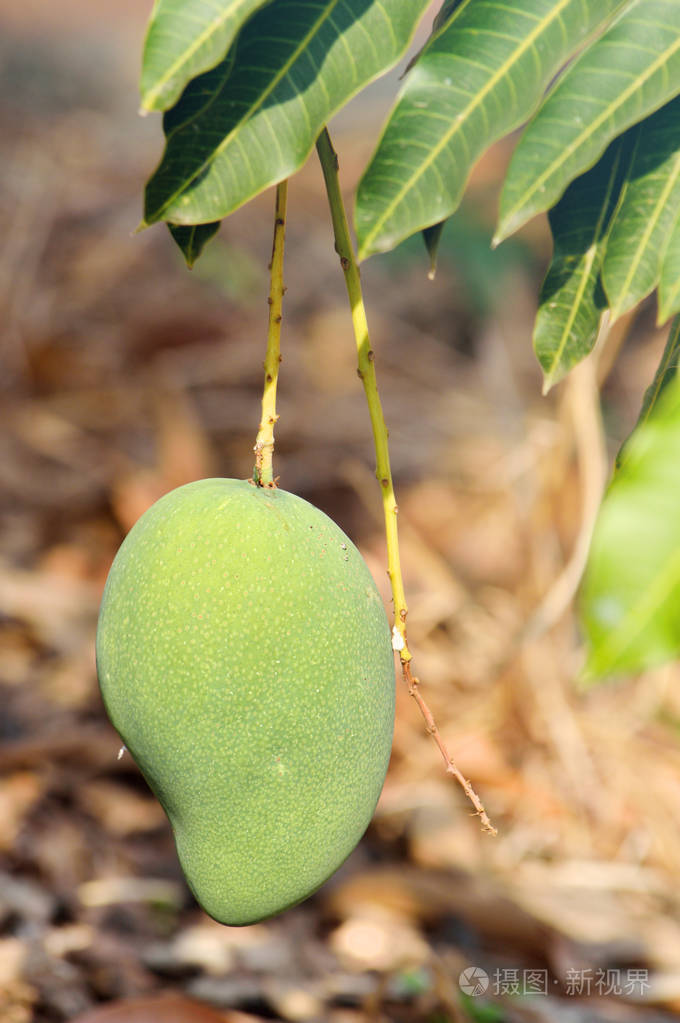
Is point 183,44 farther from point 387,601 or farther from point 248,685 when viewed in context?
point 387,601

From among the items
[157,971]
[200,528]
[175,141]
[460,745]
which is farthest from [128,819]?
[175,141]

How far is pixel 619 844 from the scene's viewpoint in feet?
5.90

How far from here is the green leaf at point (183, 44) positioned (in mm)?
484

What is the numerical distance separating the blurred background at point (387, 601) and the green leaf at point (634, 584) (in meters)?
1.10

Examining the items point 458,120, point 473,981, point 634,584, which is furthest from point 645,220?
point 473,981

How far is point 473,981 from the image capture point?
1391 mm

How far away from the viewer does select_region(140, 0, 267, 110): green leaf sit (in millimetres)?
484

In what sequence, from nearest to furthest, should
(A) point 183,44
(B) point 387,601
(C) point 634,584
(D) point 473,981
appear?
(C) point 634,584 < (A) point 183,44 < (D) point 473,981 < (B) point 387,601

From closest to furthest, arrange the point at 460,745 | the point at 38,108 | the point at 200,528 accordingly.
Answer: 1. the point at 200,528
2. the point at 460,745
3. the point at 38,108

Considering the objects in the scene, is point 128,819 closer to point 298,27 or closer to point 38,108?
point 298,27

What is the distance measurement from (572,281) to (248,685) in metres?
0.37

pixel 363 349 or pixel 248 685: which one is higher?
pixel 363 349

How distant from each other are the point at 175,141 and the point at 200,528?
0.25 metres

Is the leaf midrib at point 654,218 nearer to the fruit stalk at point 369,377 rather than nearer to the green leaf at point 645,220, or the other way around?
the green leaf at point 645,220
